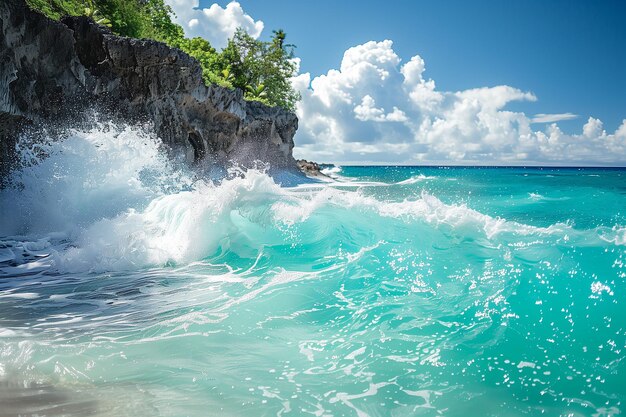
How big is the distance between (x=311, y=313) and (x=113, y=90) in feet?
64.6

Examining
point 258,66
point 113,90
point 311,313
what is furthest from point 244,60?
point 311,313

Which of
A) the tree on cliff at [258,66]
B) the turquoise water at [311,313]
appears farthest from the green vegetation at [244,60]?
the turquoise water at [311,313]

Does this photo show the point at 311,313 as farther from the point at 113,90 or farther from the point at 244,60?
the point at 244,60

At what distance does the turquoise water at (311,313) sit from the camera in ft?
10.4

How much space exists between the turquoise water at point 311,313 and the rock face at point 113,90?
268 inches

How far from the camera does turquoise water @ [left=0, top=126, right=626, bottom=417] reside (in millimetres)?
3174

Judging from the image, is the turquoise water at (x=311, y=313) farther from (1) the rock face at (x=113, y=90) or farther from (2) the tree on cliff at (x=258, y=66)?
(2) the tree on cliff at (x=258, y=66)

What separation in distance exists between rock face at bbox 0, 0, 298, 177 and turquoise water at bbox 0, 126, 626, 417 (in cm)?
680

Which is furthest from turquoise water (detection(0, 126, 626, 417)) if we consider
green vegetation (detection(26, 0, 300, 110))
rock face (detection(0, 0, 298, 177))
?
green vegetation (detection(26, 0, 300, 110))

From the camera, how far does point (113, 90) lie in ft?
66.1

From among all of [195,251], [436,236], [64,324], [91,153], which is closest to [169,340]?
[64,324]

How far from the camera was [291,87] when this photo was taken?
41312 millimetres

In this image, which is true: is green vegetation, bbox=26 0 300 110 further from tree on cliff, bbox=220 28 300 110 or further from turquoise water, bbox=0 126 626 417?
turquoise water, bbox=0 126 626 417

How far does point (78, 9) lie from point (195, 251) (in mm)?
21169
